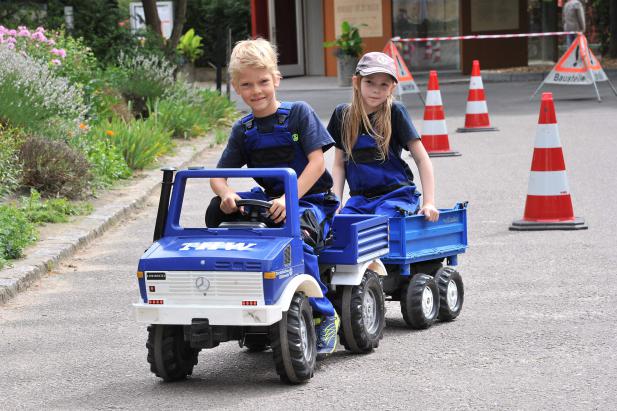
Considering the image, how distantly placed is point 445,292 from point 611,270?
1.76m

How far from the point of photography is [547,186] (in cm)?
991

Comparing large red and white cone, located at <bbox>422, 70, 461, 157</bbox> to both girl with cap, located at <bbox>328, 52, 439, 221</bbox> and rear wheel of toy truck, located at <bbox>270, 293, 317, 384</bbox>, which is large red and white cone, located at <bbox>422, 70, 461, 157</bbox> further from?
rear wheel of toy truck, located at <bbox>270, 293, 317, 384</bbox>

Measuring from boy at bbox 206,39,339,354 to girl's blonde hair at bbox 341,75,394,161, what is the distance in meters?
0.67

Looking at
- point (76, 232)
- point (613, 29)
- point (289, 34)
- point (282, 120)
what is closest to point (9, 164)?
point (76, 232)

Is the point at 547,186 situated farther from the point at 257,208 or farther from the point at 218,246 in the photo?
the point at 218,246

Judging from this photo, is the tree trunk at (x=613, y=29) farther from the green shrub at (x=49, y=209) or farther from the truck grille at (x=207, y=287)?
the truck grille at (x=207, y=287)

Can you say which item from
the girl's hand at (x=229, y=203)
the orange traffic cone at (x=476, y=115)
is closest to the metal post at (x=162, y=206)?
the girl's hand at (x=229, y=203)

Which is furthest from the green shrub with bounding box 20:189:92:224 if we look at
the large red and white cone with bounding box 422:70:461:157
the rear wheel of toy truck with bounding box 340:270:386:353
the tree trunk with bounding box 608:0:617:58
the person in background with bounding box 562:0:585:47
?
the tree trunk with bounding box 608:0:617:58

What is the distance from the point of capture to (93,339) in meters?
6.60

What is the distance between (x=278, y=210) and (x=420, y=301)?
1.33m

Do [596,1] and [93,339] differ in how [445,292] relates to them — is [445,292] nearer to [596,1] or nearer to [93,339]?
[93,339]

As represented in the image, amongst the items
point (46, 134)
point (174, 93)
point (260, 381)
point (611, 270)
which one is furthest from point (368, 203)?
point (174, 93)

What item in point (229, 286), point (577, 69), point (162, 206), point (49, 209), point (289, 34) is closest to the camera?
point (229, 286)

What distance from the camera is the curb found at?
7.99 meters
